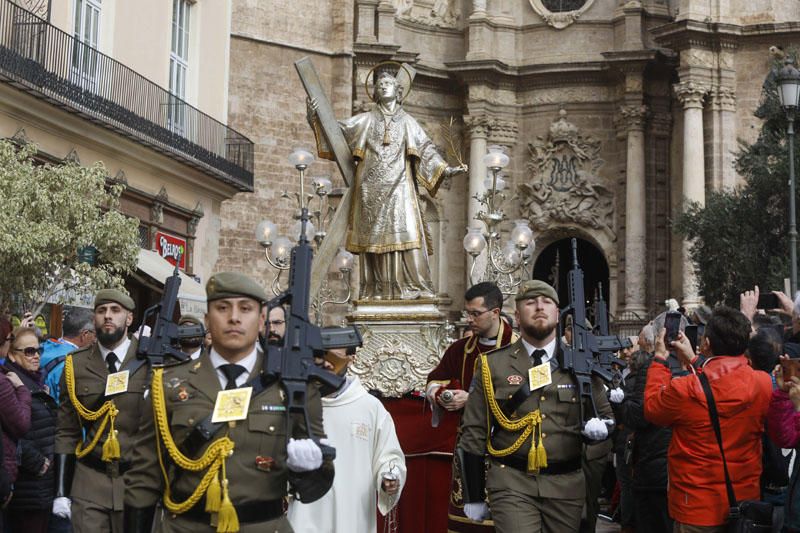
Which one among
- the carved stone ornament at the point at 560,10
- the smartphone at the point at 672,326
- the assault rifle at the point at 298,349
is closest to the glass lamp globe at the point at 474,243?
the carved stone ornament at the point at 560,10

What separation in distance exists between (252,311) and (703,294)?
22.5 meters

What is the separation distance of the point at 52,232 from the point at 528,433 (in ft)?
33.2

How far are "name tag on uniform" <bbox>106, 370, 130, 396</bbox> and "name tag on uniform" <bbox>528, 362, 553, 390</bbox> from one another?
7.09 ft

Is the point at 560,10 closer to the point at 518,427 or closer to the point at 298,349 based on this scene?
the point at 518,427

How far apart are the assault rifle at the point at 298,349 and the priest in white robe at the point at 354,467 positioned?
54.2 inches

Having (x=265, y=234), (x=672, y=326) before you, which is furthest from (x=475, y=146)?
(x=672, y=326)

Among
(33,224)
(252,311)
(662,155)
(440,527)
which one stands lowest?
(440,527)

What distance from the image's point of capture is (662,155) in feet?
99.0

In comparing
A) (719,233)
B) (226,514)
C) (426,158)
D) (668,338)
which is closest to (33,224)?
(426,158)

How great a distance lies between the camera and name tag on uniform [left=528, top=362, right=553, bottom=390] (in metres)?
6.79

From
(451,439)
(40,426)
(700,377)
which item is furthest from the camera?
(451,439)

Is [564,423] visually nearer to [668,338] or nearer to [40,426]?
[668,338]

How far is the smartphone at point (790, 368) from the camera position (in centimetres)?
611

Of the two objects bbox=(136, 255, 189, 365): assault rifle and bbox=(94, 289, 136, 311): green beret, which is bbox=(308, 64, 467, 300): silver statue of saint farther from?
bbox=(136, 255, 189, 365): assault rifle
